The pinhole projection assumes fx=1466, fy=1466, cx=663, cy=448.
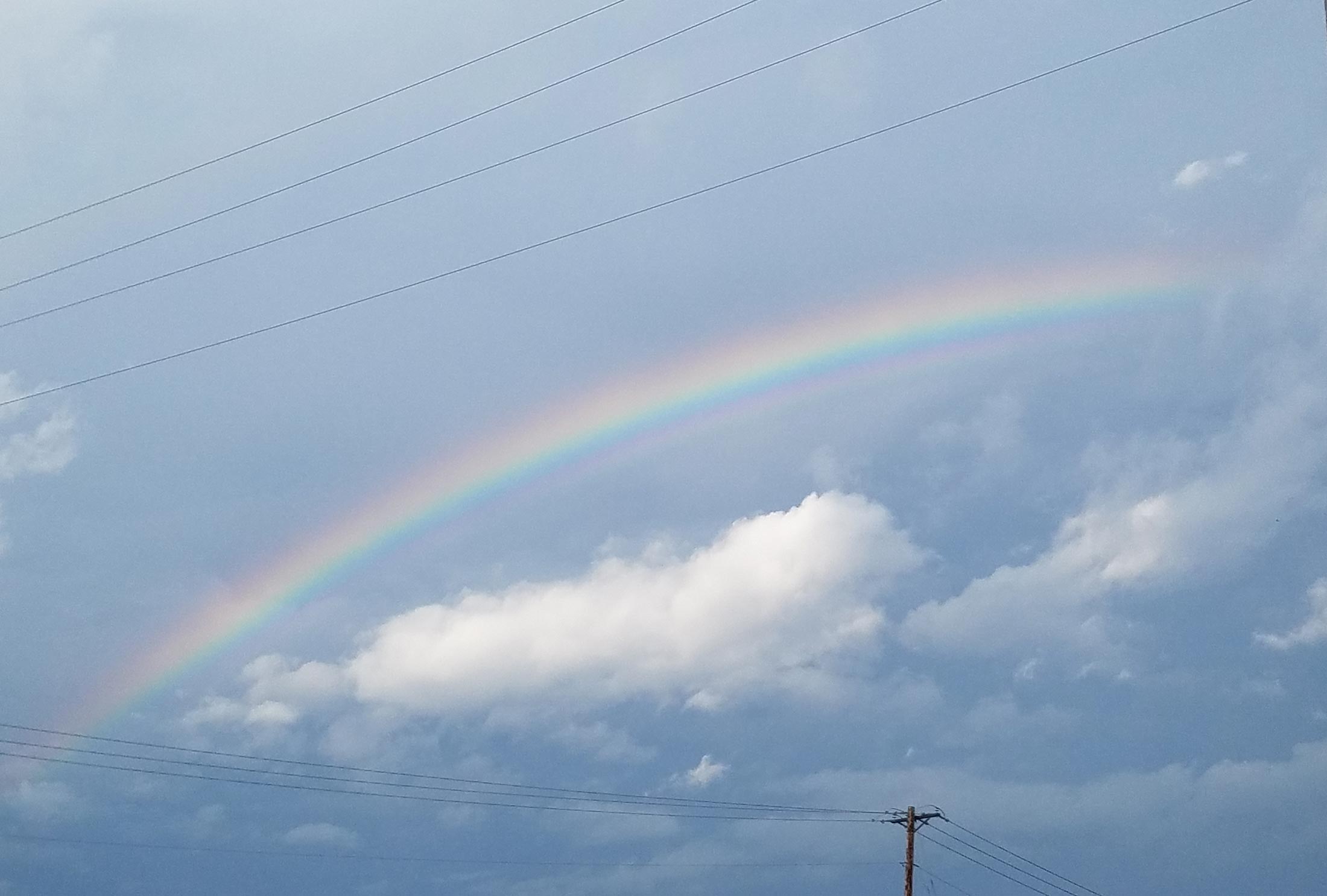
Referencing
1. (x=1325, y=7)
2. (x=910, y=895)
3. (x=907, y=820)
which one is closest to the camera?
(x=1325, y=7)

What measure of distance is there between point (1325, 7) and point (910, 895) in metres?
52.2

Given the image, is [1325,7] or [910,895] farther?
[910,895]

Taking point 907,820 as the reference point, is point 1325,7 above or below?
below

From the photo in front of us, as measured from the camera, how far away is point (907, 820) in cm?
7294

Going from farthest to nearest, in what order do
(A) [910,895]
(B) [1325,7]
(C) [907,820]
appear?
(C) [907,820] < (A) [910,895] < (B) [1325,7]

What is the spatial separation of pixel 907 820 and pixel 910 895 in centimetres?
588

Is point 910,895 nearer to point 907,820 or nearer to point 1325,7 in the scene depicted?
point 907,820

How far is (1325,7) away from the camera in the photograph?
23156 millimetres

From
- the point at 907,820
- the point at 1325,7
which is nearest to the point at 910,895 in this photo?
the point at 907,820

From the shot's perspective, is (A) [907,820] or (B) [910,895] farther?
(A) [907,820]

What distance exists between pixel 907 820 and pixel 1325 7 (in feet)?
184

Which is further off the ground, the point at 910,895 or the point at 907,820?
the point at 907,820

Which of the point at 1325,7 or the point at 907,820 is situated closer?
the point at 1325,7
